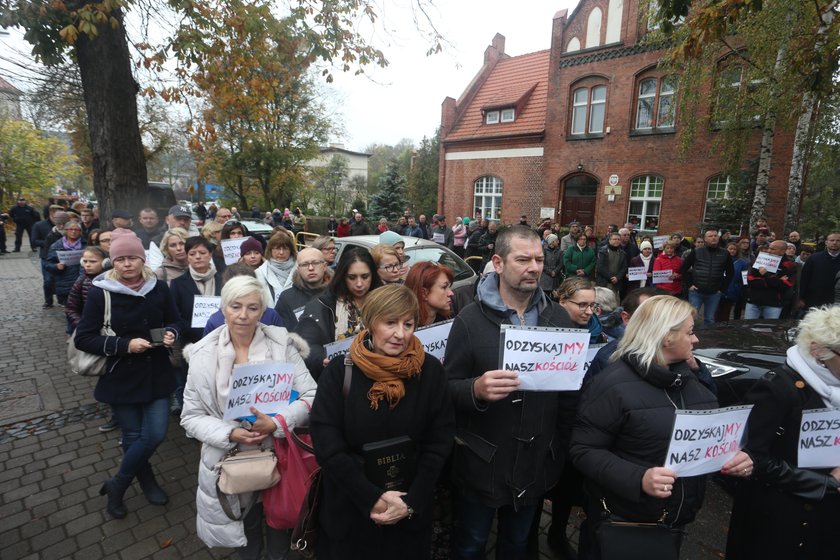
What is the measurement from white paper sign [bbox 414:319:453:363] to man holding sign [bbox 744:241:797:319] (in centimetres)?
657

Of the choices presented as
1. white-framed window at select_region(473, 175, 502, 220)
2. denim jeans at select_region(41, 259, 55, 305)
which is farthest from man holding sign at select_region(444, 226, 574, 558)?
white-framed window at select_region(473, 175, 502, 220)

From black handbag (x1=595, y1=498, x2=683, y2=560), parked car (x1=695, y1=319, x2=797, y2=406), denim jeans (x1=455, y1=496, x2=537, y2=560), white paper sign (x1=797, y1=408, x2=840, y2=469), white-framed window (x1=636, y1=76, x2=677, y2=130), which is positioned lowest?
denim jeans (x1=455, y1=496, x2=537, y2=560)

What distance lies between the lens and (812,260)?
22.7 feet

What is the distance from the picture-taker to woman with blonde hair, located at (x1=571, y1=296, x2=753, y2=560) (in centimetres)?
198

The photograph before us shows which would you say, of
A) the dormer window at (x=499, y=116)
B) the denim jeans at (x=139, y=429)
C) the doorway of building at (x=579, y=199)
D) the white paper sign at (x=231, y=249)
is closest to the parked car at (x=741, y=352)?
the denim jeans at (x=139, y=429)

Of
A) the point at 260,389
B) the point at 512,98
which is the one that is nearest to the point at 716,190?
the point at 512,98

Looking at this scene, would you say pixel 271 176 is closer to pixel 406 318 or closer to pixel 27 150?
pixel 27 150

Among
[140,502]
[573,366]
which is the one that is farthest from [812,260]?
[140,502]

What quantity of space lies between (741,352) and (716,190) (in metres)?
16.0

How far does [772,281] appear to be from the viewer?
708 cm

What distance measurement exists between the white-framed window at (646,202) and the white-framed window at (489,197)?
660 centimetres

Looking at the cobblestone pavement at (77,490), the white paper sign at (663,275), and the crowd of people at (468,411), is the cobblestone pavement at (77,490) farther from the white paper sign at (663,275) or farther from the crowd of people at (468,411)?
the white paper sign at (663,275)

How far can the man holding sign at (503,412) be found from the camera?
2.25 metres

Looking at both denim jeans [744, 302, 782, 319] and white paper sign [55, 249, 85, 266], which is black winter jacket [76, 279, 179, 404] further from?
denim jeans [744, 302, 782, 319]
